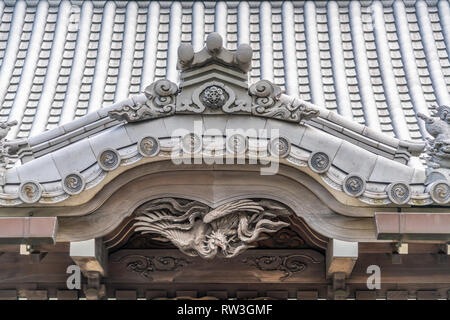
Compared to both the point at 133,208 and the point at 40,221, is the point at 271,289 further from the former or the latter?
the point at 40,221

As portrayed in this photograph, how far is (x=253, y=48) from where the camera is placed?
15.1 metres

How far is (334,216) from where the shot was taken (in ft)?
32.7

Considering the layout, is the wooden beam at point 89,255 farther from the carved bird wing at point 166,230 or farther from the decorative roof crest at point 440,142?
the decorative roof crest at point 440,142

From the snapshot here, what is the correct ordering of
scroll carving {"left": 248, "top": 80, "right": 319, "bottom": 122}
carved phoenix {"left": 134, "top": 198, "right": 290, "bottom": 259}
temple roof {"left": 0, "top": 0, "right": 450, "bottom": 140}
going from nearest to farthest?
scroll carving {"left": 248, "top": 80, "right": 319, "bottom": 122}, carved phoenix {"left": 134, "top": 198, "right": 290, "bottom": 259}, temple roof {"left": 0, "top": 0, "right": 450, "bottom": 140}

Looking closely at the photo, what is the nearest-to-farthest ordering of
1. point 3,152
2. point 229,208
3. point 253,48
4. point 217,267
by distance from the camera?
point 229,208 → point 3,152 → point 217,267 → point 253,48

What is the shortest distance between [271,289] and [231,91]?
2087 millimetres

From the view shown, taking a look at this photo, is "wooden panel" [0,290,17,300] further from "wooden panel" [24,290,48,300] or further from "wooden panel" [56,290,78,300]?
"wooden panel" [56,290,78,300]

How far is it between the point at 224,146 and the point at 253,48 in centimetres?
554

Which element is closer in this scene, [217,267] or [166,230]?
[166,230]

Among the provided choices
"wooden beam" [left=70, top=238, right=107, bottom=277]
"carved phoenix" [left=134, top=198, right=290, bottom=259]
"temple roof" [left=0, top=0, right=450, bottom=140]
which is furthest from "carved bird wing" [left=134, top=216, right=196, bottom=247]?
"temple roof" [left=0, top=0, right=450, bottom=140]

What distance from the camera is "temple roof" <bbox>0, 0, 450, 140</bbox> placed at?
13.8m

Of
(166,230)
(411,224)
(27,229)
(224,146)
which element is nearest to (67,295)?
(27,229)

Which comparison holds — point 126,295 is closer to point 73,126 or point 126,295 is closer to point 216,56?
point 73,126

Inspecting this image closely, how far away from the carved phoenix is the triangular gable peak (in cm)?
53
